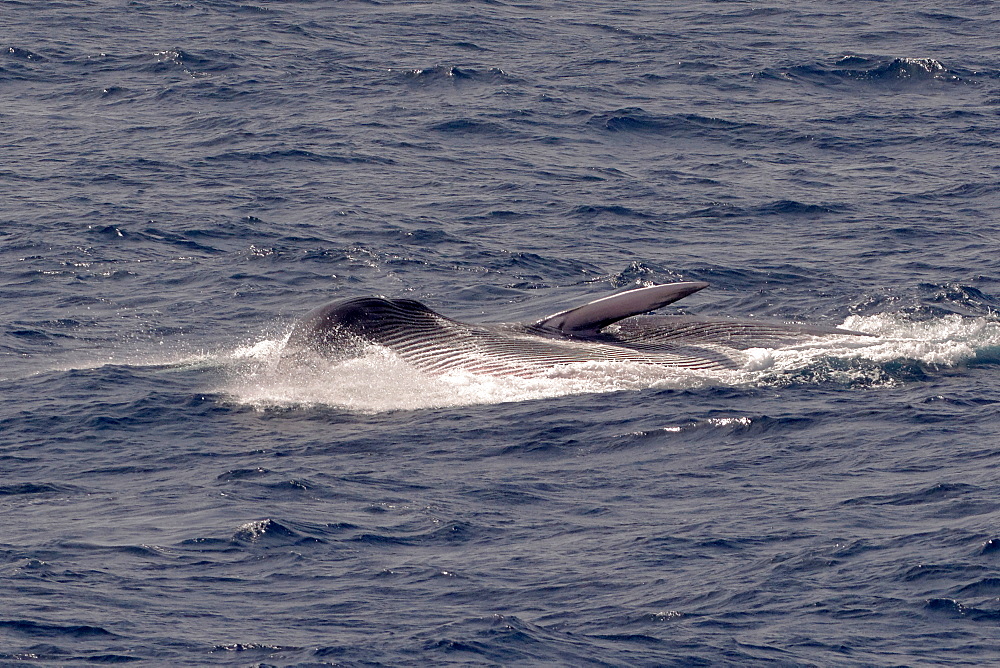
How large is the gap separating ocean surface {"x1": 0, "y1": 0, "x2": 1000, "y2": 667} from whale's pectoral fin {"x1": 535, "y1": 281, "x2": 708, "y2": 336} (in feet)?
2.61

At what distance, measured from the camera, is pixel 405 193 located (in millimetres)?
33406

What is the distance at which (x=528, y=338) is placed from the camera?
23.0 m

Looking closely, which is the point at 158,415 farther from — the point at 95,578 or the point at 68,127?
the point at 68,127

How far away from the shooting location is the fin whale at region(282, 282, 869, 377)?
2239 centimetres

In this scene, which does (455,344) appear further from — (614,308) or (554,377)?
(614,308)

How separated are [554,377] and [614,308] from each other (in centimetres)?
130

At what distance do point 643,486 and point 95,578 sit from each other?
576 centimetres

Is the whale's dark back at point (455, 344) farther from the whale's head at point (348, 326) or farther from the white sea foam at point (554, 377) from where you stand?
the white sea foam at point (554, 377)

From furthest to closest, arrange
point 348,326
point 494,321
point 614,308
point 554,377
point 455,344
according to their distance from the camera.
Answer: point 494,321
point 455,344
point 348,326
point 614,308
point 554,377

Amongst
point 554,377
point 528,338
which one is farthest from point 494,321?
point 554,377

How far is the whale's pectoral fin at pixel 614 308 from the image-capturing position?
22.0 meters

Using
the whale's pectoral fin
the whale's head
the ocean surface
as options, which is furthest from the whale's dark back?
the ocean surface

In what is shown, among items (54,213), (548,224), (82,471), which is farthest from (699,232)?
(82,471)

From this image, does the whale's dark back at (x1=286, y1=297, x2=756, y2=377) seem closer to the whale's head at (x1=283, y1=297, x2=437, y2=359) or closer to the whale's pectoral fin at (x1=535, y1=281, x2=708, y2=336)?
the whale's head at (x1=283, y1=297, x2=437, y2=359)
